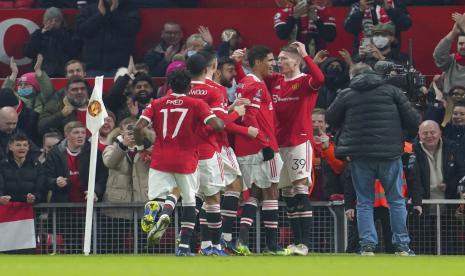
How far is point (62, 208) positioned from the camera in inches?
824

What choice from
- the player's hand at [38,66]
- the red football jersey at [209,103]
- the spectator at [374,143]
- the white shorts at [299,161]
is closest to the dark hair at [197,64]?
the red football jersey at [209,103]

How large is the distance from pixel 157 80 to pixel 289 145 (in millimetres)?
4734

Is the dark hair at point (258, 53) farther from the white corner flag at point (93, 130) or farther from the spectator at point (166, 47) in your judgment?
the spectator at point (166, 47)

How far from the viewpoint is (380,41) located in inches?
909

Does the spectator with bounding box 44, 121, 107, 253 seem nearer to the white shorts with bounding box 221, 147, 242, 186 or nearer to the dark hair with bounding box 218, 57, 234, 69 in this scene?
the dark hair with bounding box 218, 57, 234, 69

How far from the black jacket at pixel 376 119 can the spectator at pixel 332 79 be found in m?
3.31

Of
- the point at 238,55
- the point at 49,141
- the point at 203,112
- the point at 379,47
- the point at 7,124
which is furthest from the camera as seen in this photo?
the point at 379,47

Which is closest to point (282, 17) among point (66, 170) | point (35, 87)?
point (35, 87)

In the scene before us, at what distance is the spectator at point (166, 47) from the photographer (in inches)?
972

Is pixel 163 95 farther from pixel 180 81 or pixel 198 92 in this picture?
pixel 180 81

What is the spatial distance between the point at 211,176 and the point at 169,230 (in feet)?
6.07

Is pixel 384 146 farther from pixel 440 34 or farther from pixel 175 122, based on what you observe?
pixel 440 34

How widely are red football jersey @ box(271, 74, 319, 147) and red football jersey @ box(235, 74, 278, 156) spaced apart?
0.23 m

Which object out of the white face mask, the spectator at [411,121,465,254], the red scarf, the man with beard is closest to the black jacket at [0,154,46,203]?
the man with beard
